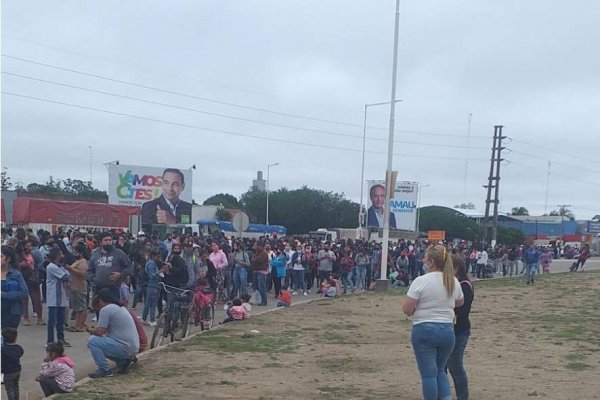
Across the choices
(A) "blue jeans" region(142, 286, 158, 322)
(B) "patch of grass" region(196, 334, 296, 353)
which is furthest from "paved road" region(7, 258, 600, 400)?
(B) "patch of grass" region(196, 334, 296, 353)

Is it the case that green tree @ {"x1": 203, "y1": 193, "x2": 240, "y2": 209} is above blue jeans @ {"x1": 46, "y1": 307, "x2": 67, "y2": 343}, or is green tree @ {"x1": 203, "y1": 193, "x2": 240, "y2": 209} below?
above

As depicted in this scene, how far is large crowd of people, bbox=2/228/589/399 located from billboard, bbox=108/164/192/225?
2578 cm

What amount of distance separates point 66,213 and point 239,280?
15.7 metres

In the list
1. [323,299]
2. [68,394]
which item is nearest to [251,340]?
[68,394]

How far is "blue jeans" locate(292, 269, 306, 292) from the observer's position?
77.9ft

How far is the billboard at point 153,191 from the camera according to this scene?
52062 mm

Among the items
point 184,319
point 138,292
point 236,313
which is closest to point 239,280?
point 138,292

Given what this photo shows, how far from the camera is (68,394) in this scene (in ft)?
24.8

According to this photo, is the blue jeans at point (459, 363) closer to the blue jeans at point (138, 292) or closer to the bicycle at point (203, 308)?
the bicycle at point (203, 308)

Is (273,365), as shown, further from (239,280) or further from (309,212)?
(309,212)

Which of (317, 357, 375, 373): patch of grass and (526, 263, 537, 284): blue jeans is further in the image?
(526, 263, 537, 284): blue jeans

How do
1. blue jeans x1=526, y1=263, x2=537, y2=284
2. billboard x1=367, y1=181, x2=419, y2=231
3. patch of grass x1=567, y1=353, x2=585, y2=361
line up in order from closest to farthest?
1. patch of grass x1=567, y1=353, x2=585, y2=361
2. blue jeans x1=526, y1=263, x2=537, y2=284
3. billboard x1=367, y1=181, x2=419, y2=231

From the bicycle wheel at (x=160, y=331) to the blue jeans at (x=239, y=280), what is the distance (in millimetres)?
7433

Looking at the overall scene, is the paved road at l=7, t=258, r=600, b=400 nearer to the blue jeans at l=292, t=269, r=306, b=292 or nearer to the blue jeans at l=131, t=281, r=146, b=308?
the blue jeans at l=131, t=281, r=146, b=308
